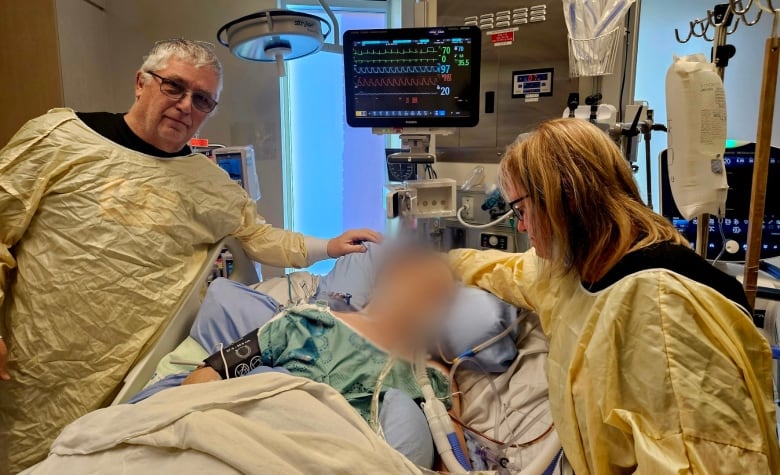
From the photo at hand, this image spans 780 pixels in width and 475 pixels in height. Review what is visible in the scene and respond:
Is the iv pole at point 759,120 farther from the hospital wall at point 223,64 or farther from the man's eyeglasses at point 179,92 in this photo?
the hospital wall at point 223,64

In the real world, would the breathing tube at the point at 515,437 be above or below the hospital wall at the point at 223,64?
below

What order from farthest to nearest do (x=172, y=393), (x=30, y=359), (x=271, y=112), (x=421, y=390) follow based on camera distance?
1. (x=271, y=112)
2. (x=30, y=359)
3. (x=421, y=390)
4. (x=172, y=393)

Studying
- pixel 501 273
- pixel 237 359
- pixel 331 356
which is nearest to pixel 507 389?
pixel 501 273

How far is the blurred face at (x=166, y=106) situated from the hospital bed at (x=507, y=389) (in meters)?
0.49

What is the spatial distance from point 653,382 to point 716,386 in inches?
3.2

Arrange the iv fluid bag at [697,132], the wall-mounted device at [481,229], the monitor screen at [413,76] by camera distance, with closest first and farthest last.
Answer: the iv fluid bag at [697,132]
the monitor screen at [413,76]
the wall-mounted device at [481,229]

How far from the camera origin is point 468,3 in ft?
6.81

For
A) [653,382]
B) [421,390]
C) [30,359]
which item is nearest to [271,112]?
[30,359]

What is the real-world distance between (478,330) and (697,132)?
79 centimetres

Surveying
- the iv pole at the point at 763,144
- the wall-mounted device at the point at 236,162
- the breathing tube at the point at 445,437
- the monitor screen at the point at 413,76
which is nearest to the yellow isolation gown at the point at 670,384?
the breathing tube at the point at 445,437

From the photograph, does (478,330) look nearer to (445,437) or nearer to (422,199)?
(445,437)

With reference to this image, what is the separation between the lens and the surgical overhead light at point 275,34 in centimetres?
192

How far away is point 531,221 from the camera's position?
97 cm

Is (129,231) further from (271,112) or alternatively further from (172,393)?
(271,112)
